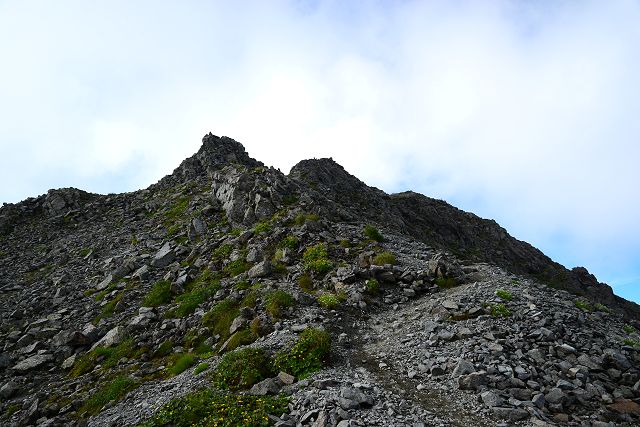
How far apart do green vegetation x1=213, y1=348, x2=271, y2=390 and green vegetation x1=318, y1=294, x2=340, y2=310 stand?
5186 millimetres

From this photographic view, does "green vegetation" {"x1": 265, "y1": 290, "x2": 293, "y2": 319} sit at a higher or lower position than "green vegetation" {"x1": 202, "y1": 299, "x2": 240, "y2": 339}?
higher

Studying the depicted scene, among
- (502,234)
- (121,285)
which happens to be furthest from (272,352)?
(502,234)

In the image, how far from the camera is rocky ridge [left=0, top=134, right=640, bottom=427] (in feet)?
44.9

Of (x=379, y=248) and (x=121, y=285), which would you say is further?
(x=121, y=285)

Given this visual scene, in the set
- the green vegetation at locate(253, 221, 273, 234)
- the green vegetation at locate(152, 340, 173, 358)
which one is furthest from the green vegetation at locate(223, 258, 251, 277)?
the green vegetation at locate(152, 340, 173, 358)

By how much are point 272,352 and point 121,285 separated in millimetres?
19820

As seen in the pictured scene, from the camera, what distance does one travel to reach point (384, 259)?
26.0 meters

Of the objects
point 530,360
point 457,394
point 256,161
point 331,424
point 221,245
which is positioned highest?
point 256,161

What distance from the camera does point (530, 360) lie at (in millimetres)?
15148

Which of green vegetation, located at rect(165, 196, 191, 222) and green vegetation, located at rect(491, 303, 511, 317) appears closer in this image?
green vegetation, located at rect(491, 303, 511, 317)

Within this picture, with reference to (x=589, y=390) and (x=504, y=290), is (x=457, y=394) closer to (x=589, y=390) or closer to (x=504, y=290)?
(x=589, y=390)

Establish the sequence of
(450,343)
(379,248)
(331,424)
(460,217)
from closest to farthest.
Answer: (331,424) → (450,343) → (379,248) → (460,217)

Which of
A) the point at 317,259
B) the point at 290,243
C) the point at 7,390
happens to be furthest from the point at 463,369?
the point at 7,390

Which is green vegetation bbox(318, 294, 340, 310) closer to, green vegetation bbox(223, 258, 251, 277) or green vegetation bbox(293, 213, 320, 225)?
green vegetation bbox(223, 258, 251, 277)
